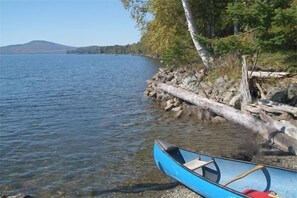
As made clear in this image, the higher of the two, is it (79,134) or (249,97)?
(249,97)

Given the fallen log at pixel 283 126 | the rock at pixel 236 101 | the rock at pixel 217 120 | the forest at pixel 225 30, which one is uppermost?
the forest at pixel 225 30

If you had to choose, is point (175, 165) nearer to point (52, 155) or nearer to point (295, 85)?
point (52, 155)

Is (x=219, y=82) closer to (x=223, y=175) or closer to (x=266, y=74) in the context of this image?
(x=266, y=74)

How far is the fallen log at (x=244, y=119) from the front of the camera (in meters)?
14.1

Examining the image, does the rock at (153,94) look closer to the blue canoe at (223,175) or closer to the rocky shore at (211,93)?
the rocky shore at (211,93)

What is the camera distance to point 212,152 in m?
15.0

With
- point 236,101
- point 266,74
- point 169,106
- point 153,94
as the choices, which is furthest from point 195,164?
point 153,94

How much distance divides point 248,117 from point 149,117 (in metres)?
6.72

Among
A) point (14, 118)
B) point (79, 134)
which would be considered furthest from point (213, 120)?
point (14, 118)

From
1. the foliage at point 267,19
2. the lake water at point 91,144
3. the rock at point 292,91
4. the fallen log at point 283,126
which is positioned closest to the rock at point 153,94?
the lake water at point 91,144

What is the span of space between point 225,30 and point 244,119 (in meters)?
17.4

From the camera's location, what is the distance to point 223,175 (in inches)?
448

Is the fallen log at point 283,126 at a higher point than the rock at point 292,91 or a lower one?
lower

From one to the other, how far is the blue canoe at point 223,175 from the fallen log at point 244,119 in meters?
3.47
